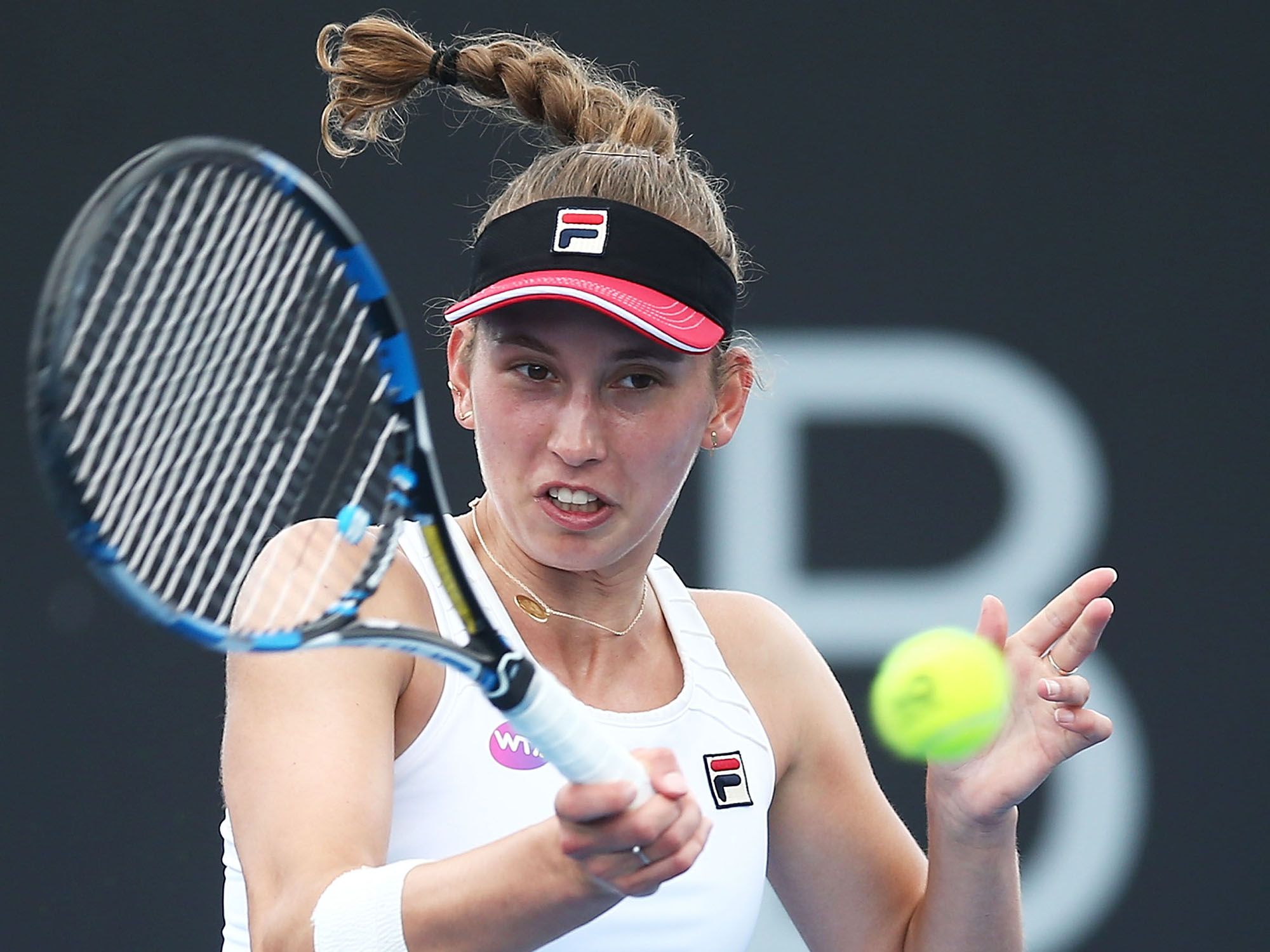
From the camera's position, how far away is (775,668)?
2035 mm

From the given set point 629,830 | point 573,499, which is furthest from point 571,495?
point 629,830

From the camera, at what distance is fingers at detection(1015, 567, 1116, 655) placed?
178 centimetres

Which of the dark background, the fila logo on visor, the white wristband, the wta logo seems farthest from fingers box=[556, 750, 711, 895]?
the dark background

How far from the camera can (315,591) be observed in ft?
4.73

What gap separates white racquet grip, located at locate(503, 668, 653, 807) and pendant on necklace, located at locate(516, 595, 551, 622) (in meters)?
0.54

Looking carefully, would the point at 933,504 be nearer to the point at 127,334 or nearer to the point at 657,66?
the point at 657,66

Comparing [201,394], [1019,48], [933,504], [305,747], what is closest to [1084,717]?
[305,747]

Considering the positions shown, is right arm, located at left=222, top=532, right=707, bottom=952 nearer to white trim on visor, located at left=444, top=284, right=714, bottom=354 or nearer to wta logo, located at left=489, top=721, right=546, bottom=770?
wta logo, located at left=489, top=721, right=546, bottom=770

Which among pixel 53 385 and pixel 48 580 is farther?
pixel 48 580

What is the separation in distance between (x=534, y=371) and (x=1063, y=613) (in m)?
0.62

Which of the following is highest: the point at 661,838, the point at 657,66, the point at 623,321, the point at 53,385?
the point at 657,66

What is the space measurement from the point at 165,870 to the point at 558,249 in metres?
1.71

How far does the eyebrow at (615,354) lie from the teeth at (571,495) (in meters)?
0.14

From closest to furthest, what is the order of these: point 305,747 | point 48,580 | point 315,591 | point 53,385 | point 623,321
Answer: point 53,385 < point 315,591 < point 305,747 < point 623,321 < point 48,580
